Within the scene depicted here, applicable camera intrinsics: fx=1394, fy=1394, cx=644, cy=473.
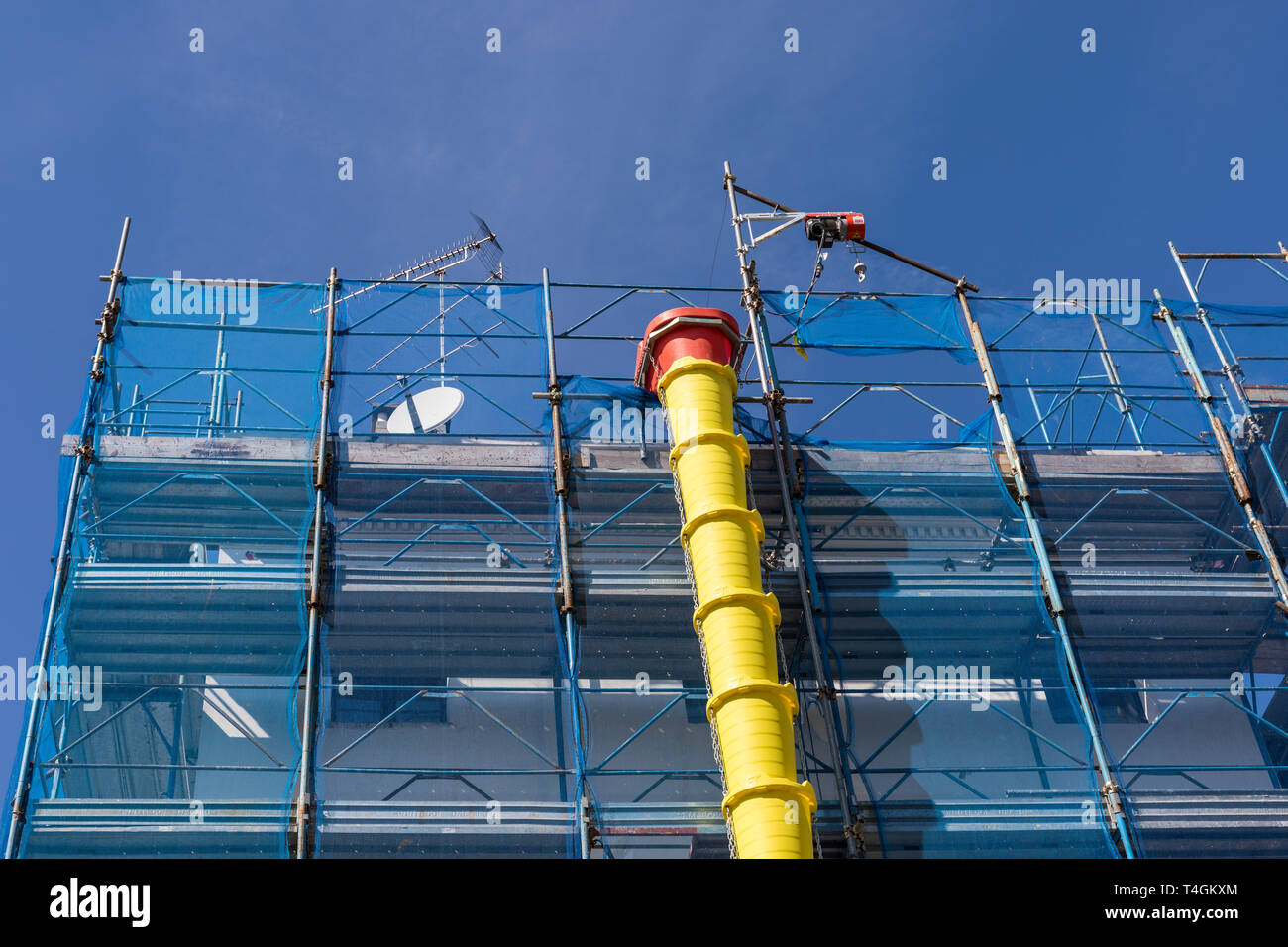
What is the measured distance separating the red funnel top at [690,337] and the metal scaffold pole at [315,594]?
4.42 metres

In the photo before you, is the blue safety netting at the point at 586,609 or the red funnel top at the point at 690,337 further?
the red funnel top at the point at 690,337

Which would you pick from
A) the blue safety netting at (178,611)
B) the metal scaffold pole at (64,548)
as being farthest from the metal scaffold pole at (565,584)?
the metal scaffold pole at (64,548)

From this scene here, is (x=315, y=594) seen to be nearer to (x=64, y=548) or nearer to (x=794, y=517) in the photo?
(x=64, y=548)

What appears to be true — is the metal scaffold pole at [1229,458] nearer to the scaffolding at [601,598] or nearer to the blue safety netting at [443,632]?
the scaffolding at [601,598]

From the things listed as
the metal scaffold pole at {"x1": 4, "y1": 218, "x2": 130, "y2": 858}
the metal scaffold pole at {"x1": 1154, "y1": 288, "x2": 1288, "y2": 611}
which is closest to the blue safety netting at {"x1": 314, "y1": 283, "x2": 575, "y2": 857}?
the metal scaffold pole at {"x1": 4, "y1": 218, "x2": 130, "y2": 858}

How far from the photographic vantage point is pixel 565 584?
16.7 m

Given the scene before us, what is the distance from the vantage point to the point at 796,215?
2266 cm

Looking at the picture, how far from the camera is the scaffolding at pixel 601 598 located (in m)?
15.5

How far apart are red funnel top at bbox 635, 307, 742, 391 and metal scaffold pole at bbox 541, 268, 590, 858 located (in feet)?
4.75

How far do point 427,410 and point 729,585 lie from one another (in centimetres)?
610

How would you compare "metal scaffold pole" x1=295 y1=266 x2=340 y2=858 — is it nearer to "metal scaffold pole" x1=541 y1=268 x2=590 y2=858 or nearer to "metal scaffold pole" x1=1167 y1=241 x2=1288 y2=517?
"metal scaffold pole" x1=541 y1=268 x2=590 y2=858

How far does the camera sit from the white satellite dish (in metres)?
19.8
